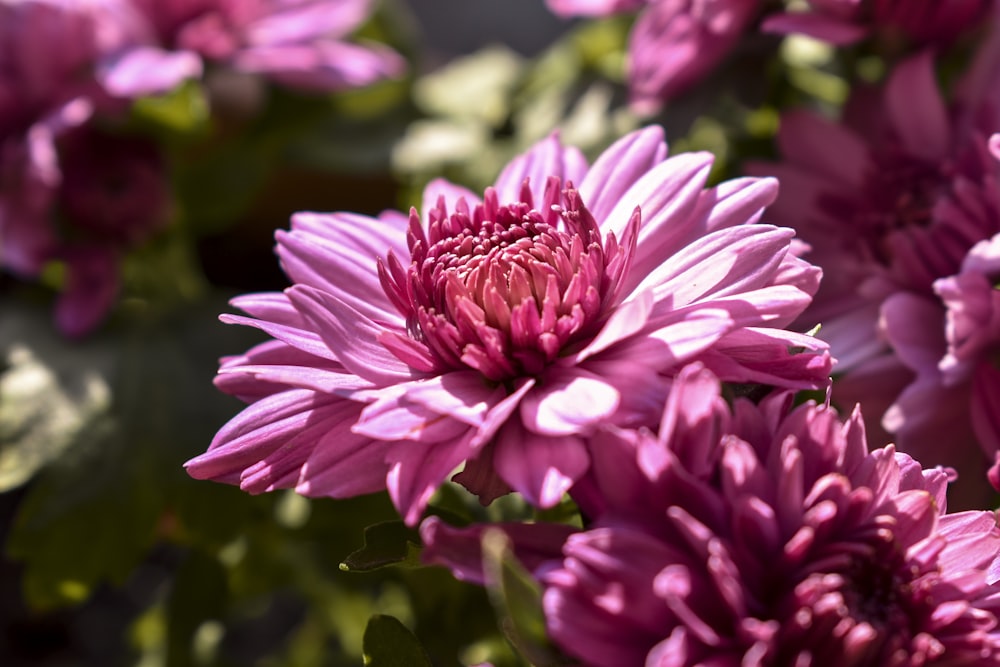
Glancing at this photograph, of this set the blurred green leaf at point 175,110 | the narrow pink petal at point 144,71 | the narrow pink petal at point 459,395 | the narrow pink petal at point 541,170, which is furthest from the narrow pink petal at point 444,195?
the blurred green leaf at point 175,110

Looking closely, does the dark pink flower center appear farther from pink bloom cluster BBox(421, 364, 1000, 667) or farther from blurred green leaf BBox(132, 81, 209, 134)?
blurred green leaf BBox(132, 81, 209, 134)

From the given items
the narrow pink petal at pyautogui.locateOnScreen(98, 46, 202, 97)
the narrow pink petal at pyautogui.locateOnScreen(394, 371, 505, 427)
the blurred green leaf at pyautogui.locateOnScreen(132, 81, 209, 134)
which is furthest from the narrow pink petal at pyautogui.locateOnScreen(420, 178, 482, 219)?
the blurred green leaf at pyautogui.locateOnScreen(132, 81, 209, 134)

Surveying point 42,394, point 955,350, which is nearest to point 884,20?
point 955,350

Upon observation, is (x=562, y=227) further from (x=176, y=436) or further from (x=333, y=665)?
(x=333, y=665)

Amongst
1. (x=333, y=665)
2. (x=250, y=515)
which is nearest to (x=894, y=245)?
(x=250, y=515)

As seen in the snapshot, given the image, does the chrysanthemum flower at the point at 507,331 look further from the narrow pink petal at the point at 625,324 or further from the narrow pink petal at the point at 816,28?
the narrow pink petal at the point at 816,28

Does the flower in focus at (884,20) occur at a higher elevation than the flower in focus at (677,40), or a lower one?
higher
